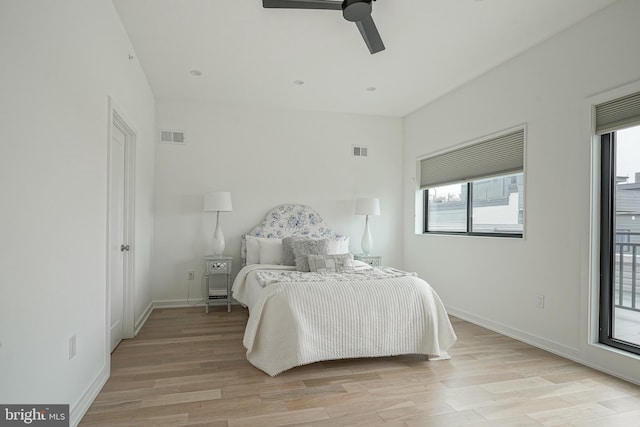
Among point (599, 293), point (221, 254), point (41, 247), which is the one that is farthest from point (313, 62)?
point (599, 293)

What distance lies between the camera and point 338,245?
475 centimetres

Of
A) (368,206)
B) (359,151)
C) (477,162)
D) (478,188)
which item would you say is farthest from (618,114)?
(359,151)

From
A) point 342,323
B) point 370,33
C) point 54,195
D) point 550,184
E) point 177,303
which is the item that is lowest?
point 177,303

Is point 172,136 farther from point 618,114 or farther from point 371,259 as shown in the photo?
point 618,114

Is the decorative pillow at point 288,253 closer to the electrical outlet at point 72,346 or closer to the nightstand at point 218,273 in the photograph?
the nightstand at point 218,273

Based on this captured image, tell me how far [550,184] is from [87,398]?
3.81 meters

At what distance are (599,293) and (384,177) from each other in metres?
3.22

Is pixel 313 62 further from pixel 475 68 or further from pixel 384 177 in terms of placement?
pixel 384 177

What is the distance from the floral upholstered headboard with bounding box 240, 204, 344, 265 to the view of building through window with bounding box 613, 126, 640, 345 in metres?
3.18

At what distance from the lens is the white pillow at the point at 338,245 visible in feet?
14.6

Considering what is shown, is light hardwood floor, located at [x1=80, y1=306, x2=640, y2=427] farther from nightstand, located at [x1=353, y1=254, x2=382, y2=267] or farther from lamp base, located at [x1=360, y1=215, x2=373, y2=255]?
lamp base, located at [x1=360, y1=215, x2=373, y2=255]

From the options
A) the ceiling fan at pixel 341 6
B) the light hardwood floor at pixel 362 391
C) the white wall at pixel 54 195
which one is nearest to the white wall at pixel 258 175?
Result: the light hardwood floor at pixel 362 391

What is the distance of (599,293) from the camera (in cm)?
288

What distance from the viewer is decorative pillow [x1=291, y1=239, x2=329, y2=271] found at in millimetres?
3970
